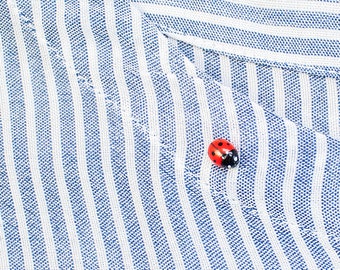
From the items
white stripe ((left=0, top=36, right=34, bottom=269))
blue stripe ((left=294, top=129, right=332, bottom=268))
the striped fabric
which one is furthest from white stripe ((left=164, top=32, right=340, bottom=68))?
white stripe ((left=0, top=36, right=34, bottom=269))

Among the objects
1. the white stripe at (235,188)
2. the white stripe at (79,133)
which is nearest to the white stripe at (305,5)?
the white stripe at (235,188)

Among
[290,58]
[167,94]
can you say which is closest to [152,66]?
[167,94]

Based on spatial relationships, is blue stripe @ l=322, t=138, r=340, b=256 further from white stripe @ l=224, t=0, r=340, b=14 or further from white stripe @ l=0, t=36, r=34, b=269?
white stripe @ l=0, t=36, r=34, b=269

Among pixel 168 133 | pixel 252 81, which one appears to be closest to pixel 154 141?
pixel 168 133

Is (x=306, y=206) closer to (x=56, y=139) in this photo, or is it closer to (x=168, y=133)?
(x=168, y=133)

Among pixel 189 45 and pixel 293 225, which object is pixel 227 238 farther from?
pixel 189 45

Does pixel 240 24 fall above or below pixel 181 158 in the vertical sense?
above
